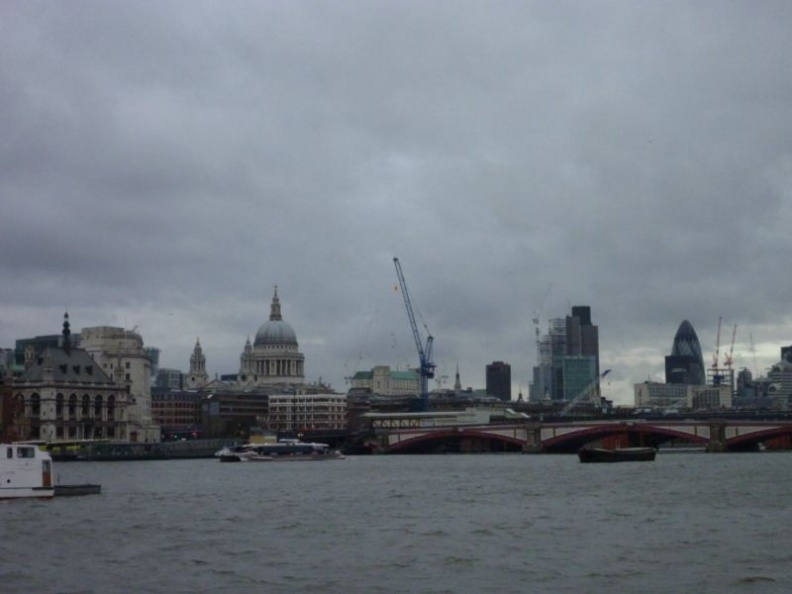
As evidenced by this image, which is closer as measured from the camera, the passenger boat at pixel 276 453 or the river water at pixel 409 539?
the river water at pixel 409 539

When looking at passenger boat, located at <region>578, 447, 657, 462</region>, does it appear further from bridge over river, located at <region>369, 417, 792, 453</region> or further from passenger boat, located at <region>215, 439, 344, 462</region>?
passenger boat, located at <region>215, 439, 344, 462</region>

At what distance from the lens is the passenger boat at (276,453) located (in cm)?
16312

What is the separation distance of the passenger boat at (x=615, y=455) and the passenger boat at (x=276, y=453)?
40497 millimetres

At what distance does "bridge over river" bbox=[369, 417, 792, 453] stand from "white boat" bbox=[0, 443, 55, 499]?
10981 centimetres

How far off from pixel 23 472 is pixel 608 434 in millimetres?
113064

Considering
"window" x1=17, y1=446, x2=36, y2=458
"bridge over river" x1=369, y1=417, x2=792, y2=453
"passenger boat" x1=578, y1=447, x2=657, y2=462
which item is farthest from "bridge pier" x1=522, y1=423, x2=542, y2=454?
"window" x1=17, y1=446, x2=36, y2=458

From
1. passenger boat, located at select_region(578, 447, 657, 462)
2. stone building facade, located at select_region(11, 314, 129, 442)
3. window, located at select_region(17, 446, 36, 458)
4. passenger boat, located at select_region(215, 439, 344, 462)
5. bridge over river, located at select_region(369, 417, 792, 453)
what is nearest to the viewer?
window, located at select_region(17, 446, 36, 458)

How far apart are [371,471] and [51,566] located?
79142mm

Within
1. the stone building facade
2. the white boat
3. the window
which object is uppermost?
the stone building facade

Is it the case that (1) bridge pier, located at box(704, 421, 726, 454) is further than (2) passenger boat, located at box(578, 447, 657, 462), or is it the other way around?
(1) bridge pier, located at box(704, 421, 726, 454)

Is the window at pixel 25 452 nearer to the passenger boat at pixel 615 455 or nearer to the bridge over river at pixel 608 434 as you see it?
the passenger boat at pixel 615 455

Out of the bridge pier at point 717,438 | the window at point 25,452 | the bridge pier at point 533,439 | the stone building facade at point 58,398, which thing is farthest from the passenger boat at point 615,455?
the stone building facade at point 58,398

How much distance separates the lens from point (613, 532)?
5384 cm

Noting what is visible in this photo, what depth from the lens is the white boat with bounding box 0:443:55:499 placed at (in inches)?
2894
